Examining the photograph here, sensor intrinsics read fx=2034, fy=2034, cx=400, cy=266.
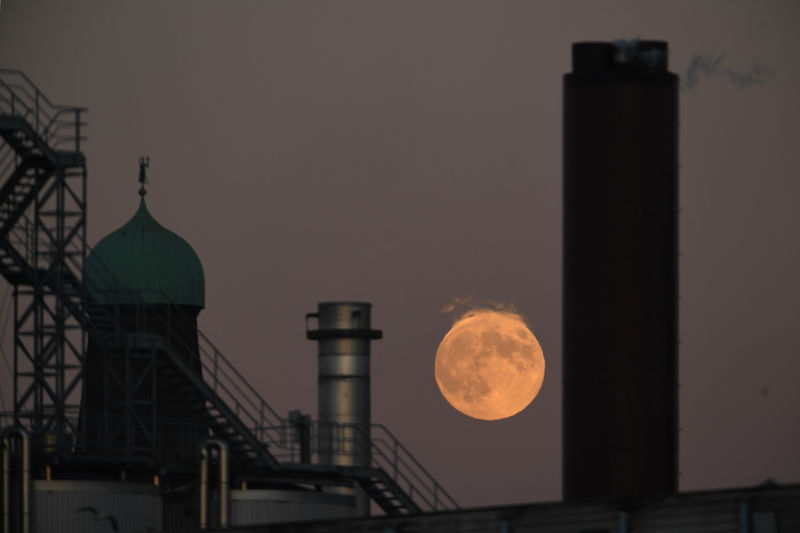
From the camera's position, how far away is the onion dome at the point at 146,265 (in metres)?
65.6

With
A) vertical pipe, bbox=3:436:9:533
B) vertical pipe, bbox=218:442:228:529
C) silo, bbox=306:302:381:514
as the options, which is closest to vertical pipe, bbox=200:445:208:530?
vertical pipe, bbox=218:442:228:529

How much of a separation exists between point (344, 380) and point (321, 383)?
857mm

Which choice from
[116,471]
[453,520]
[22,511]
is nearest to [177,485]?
[116,471]

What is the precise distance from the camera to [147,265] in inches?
2613

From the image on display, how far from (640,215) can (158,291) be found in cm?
1899

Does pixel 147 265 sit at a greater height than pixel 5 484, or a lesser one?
greater

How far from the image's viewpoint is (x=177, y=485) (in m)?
59.6

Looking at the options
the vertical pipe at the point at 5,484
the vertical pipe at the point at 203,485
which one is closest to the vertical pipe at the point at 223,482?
the vertical pipe at the point at 203,485

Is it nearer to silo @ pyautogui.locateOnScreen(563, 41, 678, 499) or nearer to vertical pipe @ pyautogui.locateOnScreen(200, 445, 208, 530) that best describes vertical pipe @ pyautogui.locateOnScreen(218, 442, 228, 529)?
vertical pipe @ pyautogui.locateOnScreen(200, 445, 208, 530)

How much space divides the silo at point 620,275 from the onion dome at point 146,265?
59.5 ft

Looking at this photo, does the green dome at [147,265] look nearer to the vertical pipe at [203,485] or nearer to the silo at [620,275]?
the vertical pipe at [203,485]

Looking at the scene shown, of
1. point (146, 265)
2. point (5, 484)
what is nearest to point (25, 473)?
point (5, 484)

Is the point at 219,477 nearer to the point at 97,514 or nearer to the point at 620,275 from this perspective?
the point at 97,514

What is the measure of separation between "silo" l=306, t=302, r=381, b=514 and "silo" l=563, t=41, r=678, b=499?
1549 centimetres
